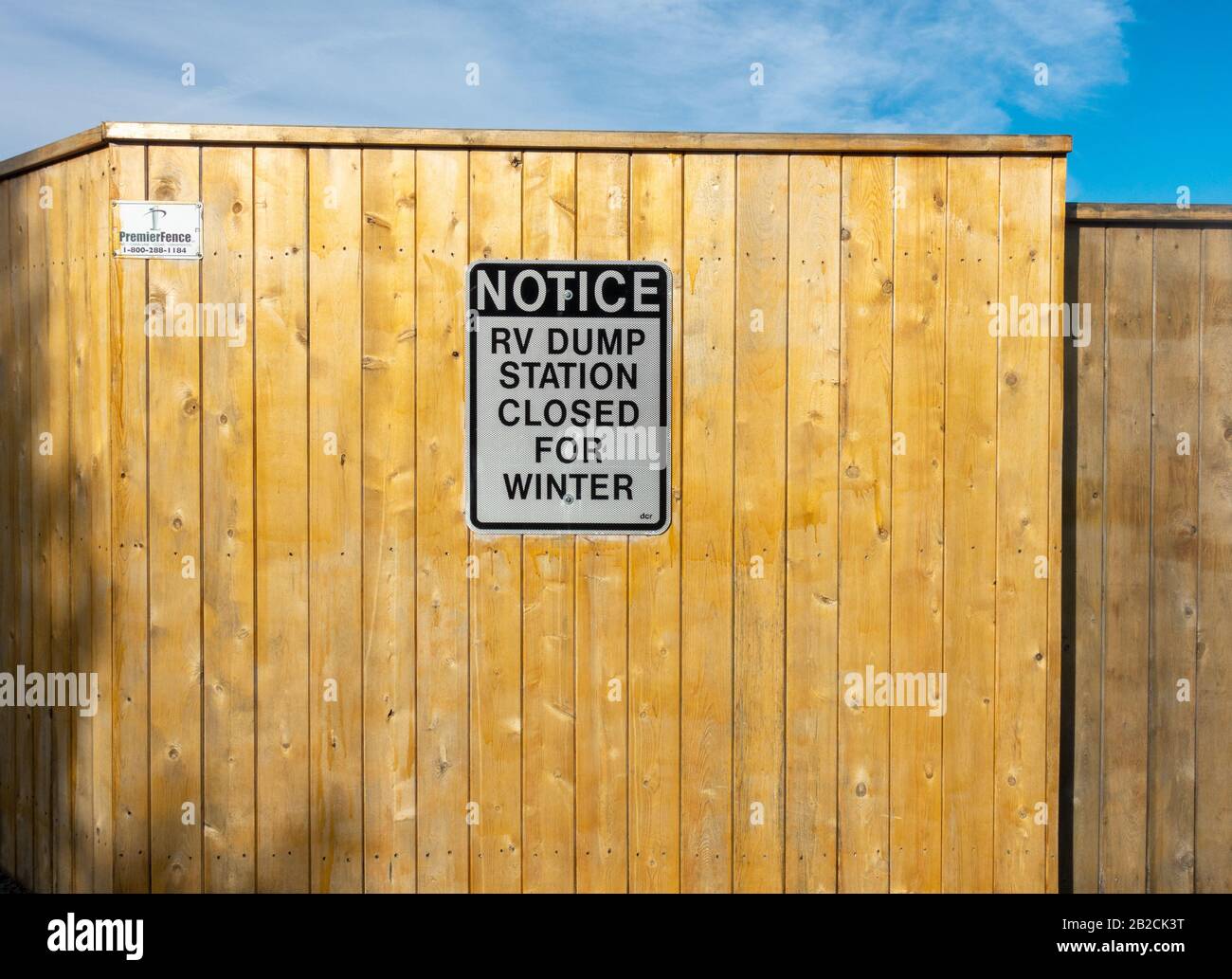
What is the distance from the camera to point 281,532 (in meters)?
2.31

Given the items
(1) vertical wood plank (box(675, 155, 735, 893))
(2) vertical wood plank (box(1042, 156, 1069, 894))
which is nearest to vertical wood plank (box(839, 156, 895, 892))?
(1) vertical wood plank (box(675, 155, 735, 893))

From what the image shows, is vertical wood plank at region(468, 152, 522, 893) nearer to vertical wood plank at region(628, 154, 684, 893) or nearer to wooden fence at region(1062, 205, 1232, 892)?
vertical wood plank at region(628, 154, 684, 893)

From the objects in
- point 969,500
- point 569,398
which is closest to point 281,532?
point 569,398

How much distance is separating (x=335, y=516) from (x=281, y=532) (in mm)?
193

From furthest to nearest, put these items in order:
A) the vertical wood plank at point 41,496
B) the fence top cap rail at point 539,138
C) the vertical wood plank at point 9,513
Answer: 1. the vertical wood plank at point 9,513
2. the vertical wood plank at point 41,496
3. the fence top cap rail at point 539,138

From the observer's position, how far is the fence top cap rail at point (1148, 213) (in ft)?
8.13

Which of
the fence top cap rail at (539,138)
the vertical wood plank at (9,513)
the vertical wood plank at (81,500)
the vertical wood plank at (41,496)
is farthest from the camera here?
the vertical wood plank at (9,513)

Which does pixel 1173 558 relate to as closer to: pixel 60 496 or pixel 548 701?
pixel 548 701

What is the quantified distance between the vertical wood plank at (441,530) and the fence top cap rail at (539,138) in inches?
3.7

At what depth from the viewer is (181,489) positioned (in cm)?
232

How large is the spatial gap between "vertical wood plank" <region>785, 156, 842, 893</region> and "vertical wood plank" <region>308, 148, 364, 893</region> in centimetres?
146

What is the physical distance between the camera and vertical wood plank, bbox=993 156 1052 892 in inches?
92.4

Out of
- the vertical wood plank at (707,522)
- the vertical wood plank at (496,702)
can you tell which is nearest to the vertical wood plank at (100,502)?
the vertical wood plank at (496,702)

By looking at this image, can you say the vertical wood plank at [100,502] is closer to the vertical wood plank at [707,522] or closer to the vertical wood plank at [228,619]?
the vertical wood plank at [228,619]
